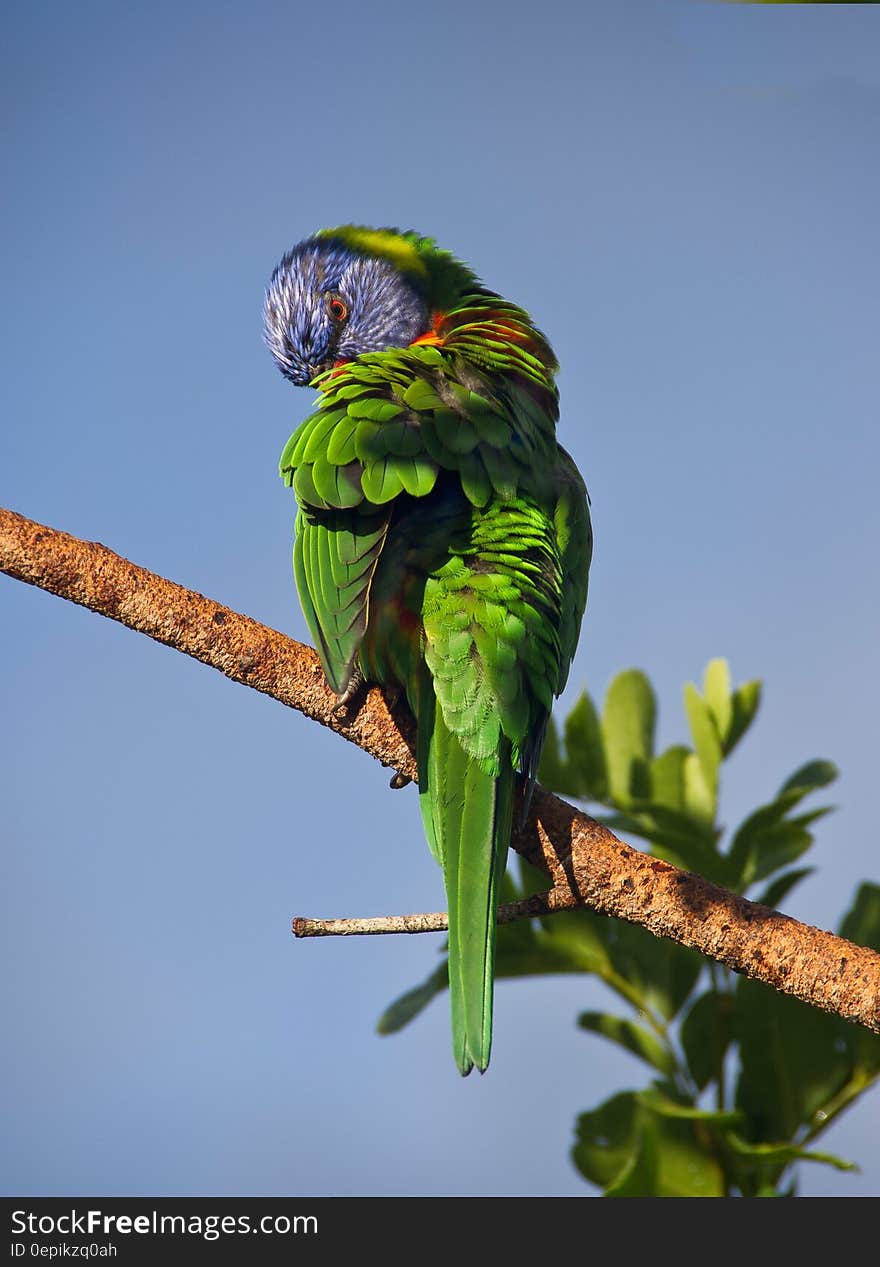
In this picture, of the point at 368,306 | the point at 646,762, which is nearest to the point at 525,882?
the point at 646,762

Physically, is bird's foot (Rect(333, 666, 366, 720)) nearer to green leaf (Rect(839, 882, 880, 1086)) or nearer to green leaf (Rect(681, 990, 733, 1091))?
green leaf (Rect(681, 990, 733, 1091))

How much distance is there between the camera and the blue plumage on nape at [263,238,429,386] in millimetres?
3287

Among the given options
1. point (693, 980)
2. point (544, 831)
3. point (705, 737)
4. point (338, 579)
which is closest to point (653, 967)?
point (693, 980)

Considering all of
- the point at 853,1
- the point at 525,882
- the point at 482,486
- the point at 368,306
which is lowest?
the point at 525,882

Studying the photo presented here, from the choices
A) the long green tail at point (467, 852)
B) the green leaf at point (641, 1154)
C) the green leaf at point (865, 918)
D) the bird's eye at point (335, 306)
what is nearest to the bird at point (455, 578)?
the long green tail at point (467, 852)

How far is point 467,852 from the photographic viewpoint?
1877 mm

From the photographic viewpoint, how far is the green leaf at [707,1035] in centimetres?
273

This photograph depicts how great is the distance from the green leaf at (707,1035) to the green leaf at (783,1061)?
3cm

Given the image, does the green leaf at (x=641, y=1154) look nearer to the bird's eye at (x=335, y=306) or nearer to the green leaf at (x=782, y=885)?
the green leaf at (x=782, y=885)

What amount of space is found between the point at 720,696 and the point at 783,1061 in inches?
36.9

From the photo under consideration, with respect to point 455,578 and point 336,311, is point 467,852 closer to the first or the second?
point 455,578

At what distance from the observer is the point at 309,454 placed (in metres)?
Result: 2.19
